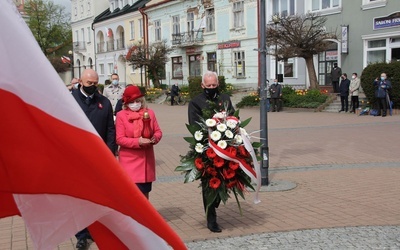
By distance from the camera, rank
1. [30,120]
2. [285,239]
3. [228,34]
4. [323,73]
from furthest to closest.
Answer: [228,34] < [323,73] < [285,239] < [30,120]

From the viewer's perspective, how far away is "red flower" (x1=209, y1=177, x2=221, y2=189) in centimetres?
506

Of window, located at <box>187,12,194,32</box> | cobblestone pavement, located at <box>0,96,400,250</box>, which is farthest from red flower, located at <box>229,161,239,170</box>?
window, located at <box>187,12,194,32</box>

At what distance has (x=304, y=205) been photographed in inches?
255

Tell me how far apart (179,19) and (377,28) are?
70.4ft

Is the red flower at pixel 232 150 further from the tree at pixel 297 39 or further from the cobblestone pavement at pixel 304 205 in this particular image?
the tree at pixel 297 39

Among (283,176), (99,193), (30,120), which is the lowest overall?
(283,176)

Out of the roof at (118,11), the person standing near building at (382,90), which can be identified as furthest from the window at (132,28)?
the person standing near building at (382,90)

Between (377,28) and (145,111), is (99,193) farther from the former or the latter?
(377,28)

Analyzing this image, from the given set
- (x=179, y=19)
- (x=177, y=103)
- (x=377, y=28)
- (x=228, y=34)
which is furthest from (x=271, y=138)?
(x=179, y=19)

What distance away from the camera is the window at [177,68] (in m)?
43.7

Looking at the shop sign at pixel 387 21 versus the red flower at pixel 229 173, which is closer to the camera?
the red flower at pixel 229 173

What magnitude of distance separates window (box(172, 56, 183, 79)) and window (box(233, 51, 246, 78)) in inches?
326

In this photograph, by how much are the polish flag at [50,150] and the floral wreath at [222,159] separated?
3.29 metres

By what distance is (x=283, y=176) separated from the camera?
8602 mm
